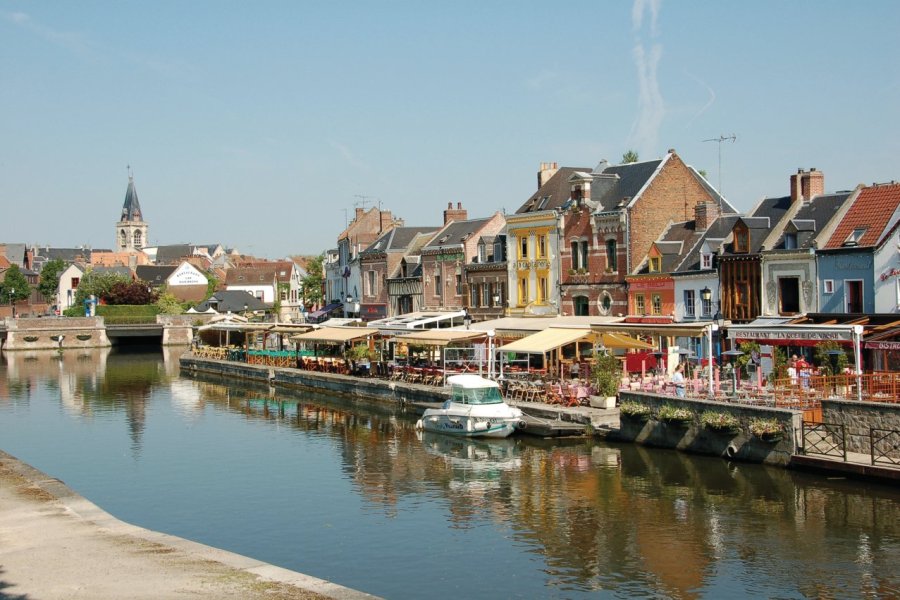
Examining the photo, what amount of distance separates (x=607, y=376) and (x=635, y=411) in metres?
3.12

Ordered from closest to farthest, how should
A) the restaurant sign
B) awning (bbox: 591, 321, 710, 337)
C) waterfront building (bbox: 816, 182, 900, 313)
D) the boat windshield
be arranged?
the restaurant sign, awning (bbox: 591, 321, 710, 337), the boat windshield, waterfront building (bbox: 816, 182, 900, 313)

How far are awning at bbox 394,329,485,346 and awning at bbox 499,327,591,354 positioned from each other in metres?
4.14

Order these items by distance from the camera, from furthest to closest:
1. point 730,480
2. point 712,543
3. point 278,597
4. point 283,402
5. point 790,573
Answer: point 283,402, point 730,480, point 712,543, point 790,573, point 278,597

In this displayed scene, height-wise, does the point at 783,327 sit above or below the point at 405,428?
above

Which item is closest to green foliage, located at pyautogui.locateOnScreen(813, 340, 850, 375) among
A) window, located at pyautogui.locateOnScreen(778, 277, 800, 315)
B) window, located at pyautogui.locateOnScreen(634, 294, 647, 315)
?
window, located at pyautogui.locateOnScreen(778, 277, 800, 315)

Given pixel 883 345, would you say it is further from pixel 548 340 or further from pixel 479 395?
pixel 479 395

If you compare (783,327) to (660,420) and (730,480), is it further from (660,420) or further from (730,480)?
(730,480)

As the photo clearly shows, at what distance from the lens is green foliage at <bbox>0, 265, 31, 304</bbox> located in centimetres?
14600

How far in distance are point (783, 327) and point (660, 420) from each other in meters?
5.15

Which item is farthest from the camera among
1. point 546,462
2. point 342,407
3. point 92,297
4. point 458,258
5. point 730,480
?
point 92,297

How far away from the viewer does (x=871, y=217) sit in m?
38.9

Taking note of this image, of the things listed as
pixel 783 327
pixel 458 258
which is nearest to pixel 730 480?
pixel 783 327

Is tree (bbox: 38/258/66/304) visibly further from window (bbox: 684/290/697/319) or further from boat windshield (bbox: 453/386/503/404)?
boat windshield (bbox: 453/386/503/404)

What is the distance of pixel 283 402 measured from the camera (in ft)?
174
